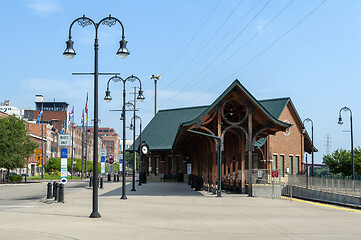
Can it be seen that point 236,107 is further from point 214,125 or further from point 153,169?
point 153,169

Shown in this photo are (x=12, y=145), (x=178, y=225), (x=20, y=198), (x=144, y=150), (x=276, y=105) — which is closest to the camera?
(x=178, y=225)

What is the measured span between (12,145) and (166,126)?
23.1m

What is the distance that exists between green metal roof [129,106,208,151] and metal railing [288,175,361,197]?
86.3 ft

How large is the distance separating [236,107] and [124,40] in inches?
745

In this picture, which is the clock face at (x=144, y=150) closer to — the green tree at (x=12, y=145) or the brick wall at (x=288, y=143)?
the green tree at (x=12, y=145)

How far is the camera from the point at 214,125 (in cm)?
3534

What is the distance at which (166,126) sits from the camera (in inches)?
2950

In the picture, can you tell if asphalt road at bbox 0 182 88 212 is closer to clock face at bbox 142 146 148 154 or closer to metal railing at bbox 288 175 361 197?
metal railing at bbox 288 175 361 197

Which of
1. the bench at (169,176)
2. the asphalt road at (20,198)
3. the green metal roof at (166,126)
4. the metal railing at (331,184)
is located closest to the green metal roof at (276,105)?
the green metal roof at (166,126)

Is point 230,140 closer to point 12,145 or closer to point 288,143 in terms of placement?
point 288,143

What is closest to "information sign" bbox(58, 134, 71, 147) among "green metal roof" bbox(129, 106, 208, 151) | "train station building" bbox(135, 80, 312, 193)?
"train station building" bbox(135, 80, 312, 193)

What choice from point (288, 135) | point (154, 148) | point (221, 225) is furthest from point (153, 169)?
point (221, 225)

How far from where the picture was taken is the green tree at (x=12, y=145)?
60547mm

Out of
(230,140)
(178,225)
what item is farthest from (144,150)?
(178,225)
